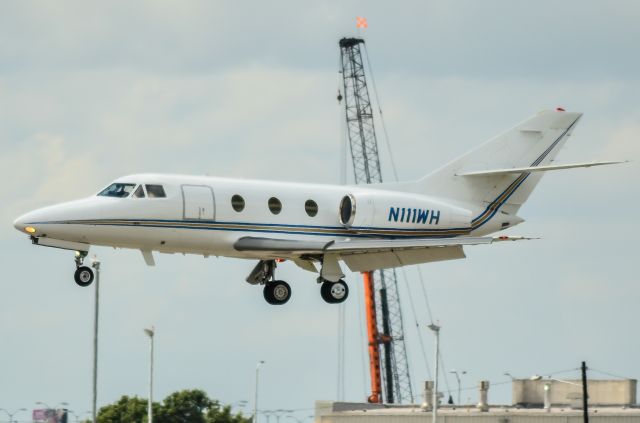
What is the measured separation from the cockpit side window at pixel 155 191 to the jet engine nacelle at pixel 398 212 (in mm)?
6650

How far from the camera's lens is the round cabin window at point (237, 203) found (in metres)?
55.2

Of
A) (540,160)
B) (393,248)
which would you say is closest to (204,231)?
(393,248)

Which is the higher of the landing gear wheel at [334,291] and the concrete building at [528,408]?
the landing gear wheel at [334,291]

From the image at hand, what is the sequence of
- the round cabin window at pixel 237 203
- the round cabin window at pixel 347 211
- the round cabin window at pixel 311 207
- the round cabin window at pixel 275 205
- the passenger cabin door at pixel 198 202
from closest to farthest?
the passenger cabin door at pixel 198 202, the round cabin window at pixel 237 203, the round cabin window at pixel 275 205, the round cabin window at pixel 311 207, the round cabin window at pixel 347 211

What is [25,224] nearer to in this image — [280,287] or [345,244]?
[280,287]

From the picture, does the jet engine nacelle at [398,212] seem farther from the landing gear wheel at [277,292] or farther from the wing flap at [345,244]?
the landing gear wheel at [277,292]

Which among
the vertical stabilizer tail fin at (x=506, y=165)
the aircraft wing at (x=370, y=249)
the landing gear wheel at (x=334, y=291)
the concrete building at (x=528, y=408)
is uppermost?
the vertical stabilizer tail fin at (x=506, y=165)

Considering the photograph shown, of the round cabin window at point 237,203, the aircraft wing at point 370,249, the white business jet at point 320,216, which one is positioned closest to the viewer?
the white business jet at point 320,216

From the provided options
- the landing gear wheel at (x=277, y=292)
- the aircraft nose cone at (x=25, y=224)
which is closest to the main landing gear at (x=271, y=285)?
the landing gear wheel at (x=277, y=292)

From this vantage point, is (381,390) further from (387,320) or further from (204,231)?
(204,231)

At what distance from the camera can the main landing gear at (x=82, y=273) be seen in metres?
53.8

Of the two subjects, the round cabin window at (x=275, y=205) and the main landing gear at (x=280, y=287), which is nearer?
the round cabin window at (x=275, y=205)

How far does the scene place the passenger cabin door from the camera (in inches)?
2140

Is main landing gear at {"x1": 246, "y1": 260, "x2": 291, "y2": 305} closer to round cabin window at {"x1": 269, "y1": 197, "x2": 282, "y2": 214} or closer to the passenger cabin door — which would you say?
round cabin window at {"x1": 269, "y1": 197, "x2": 282, "y2": 214}
